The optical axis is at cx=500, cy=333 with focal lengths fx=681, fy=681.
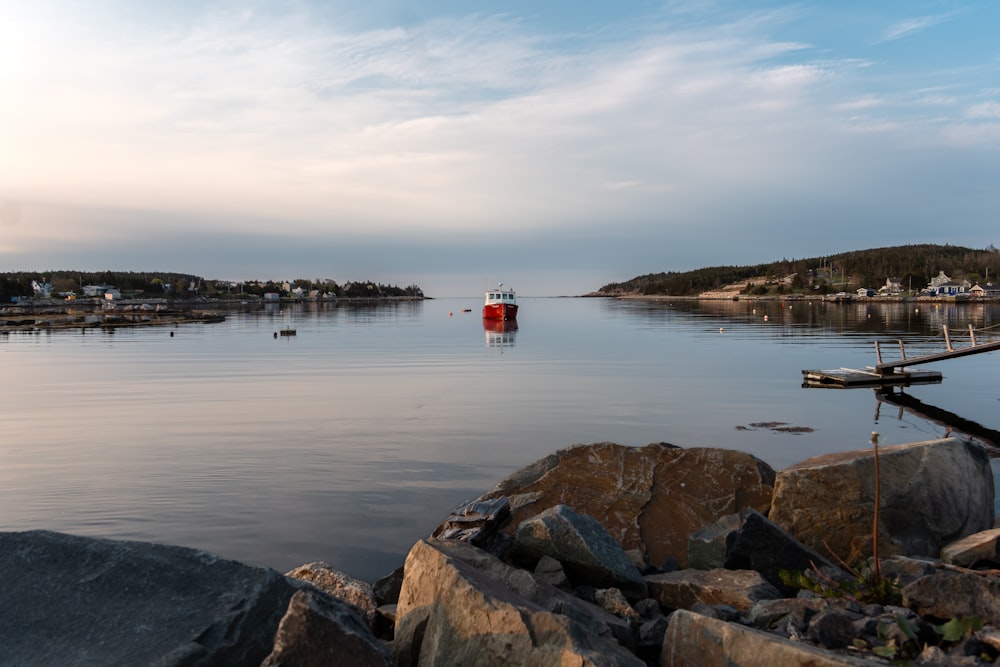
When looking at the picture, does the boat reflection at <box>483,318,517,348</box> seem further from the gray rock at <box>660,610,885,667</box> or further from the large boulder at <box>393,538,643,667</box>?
the gray rock at <box>660,610,885,667</box>

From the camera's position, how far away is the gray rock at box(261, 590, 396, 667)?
4.54m

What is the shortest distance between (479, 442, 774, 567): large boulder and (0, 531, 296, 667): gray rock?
4651 mm

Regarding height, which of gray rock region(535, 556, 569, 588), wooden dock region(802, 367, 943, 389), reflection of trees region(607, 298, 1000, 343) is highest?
gray rock region(535, 556, 569, 588)

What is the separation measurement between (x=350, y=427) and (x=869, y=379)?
25074 millimetres

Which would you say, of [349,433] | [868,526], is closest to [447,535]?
[868,526]

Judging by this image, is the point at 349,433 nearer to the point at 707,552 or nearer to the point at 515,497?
the point at 515,497

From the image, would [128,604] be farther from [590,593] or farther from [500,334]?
[500,334]

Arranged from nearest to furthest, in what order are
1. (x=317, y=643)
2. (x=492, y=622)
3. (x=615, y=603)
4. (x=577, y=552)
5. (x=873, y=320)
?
(x=317, y=643) → (x=492, y=622) → (x=615, y=603) → (x=577, y=552) → (x=873, y=320)

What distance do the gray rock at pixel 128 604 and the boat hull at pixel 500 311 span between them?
97.9 meters

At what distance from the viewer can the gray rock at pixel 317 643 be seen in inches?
179

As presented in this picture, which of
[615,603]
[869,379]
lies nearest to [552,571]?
[615,603]

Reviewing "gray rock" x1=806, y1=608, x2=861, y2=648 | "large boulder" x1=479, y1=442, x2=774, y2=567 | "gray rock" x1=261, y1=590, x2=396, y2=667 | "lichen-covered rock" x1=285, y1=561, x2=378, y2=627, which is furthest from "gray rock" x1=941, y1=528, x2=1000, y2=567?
"gray rock" x1=261, y1=590, x2=396, y2=667

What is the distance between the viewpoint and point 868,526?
27.5 feet

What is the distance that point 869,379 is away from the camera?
3294 cm
